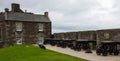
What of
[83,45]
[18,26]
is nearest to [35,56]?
[83,45]

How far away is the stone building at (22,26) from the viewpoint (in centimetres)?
3982

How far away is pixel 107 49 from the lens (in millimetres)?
21250

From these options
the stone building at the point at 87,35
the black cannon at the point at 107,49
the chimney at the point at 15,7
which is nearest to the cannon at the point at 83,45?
the stone building at the point at 87,35

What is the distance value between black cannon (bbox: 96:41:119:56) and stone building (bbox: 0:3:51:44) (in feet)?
72.2

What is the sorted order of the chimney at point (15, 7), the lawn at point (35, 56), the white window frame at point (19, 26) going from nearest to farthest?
the lawn at point (35, 56) < the white window frame at point (19, 26) < the chimney at point (15, 7)

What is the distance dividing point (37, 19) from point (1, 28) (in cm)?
687

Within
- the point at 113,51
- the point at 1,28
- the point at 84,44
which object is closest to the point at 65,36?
the point at 84,44

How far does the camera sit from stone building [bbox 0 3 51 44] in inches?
1568

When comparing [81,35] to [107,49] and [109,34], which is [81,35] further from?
[107,49]

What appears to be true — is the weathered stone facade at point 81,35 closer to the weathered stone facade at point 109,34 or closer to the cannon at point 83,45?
the cannon at point 83,45

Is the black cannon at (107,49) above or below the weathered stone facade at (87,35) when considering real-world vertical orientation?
below

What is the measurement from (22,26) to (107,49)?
75.7 feet

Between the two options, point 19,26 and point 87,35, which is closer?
point 87,35

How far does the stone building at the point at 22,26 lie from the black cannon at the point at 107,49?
2202cm
